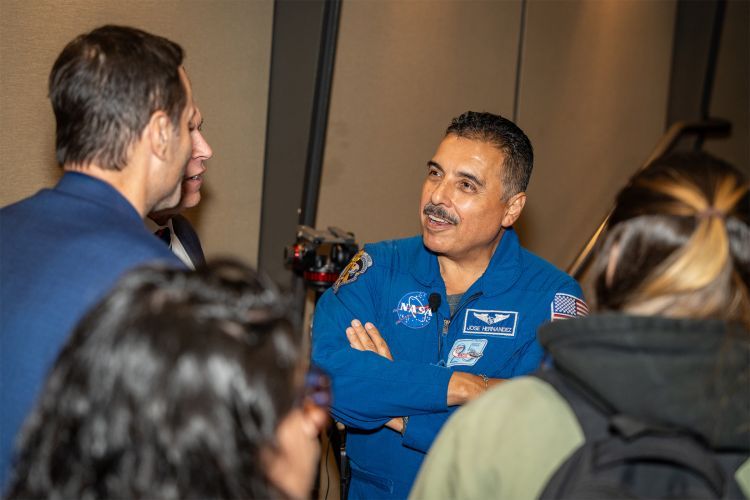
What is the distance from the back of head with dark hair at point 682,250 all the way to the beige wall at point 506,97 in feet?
8.46

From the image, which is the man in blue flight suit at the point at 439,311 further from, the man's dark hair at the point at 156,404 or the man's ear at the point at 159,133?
the man's dark hair at the point at 156,404

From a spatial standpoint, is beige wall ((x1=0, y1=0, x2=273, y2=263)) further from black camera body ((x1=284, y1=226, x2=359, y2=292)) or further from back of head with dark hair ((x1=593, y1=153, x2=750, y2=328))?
back of head with dark hair ((x1=593, y1=153, x2=750, y2=328))

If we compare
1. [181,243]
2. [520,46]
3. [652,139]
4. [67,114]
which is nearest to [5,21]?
[181,243]

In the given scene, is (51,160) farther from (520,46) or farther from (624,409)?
(520,46)

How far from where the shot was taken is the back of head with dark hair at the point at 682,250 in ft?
3.84

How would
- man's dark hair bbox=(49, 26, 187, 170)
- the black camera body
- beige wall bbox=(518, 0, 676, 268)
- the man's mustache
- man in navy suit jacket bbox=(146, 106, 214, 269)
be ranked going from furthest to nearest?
beige wall bbox=(518, 0, 676, 268), the black camera body, the man's mustache, man in navy suit jacket bbox=(146, 106, 214, 269), man's dark hair bbox=(49, 26, 187, 170)

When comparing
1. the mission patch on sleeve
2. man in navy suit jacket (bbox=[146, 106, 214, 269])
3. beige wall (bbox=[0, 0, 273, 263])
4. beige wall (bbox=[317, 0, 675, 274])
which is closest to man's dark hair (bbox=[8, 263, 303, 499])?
man in navy suit jacket (bbox=[146, 106, 214, 269])

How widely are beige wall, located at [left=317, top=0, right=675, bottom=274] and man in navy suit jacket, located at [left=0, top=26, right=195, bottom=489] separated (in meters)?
2.25

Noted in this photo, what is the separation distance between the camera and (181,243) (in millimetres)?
2373

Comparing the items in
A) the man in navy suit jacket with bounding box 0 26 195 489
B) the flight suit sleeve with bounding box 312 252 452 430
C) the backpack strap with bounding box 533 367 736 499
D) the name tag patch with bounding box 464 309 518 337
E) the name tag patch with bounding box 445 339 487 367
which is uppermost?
the man in navy suit jacket with bounding box 0 26 195 489

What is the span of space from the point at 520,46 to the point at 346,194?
1.53m

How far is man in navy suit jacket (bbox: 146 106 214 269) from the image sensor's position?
2.11 metres

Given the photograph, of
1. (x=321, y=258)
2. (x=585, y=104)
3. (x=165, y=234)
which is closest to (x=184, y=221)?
(x=165, y=234)

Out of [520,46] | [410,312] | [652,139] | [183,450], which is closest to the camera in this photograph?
[183,450]
